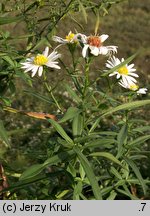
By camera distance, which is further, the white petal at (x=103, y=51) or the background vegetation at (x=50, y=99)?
the background vegetation at (x=50, y=99)

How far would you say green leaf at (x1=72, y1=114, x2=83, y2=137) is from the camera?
1381 mm

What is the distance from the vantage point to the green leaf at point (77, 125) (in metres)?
1.38

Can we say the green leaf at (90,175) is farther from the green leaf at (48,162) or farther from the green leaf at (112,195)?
the green leaf at (112,195)

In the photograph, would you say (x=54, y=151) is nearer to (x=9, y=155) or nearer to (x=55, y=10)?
(x=55, y=10)

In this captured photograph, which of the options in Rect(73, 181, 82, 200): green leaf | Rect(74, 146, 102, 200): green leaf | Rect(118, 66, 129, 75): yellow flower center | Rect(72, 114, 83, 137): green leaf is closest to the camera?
Rect(74, 146, 102, 200): green leaf

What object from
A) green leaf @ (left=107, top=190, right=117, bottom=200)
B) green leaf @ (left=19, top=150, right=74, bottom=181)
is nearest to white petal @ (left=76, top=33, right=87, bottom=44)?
green leaf @ (left=19, top=150, right=74, bottom=181)

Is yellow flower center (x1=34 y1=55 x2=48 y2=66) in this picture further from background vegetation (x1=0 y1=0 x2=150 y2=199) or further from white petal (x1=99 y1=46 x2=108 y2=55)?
white petal (x1=99 y1=46 x2=108 y2=55)

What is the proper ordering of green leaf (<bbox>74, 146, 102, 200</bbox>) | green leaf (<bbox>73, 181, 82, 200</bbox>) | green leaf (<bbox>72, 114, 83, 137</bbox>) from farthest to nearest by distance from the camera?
1. green leaf (<bbox>73, 181, 82, 200</bbox>)
2. green leaf (<bbox>72, 114, 83, 137</bbox>)
3. green leaf (<bbox>74, 146, 102, 200</bbox>)

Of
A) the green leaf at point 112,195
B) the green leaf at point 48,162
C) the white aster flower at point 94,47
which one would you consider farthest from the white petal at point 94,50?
the green leaf at point 112,195

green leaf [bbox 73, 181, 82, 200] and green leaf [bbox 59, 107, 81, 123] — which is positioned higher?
green leaf [bbox 59, 107, 81, 123]

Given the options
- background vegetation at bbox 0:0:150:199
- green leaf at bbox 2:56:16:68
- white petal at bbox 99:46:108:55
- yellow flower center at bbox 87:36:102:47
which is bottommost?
background vegetation at bbox 0:0:150:199

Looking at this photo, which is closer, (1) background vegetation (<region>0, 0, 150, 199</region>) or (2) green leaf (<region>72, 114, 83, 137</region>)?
(2) green leaf (<region>72, 114, 83, 137</region>)
